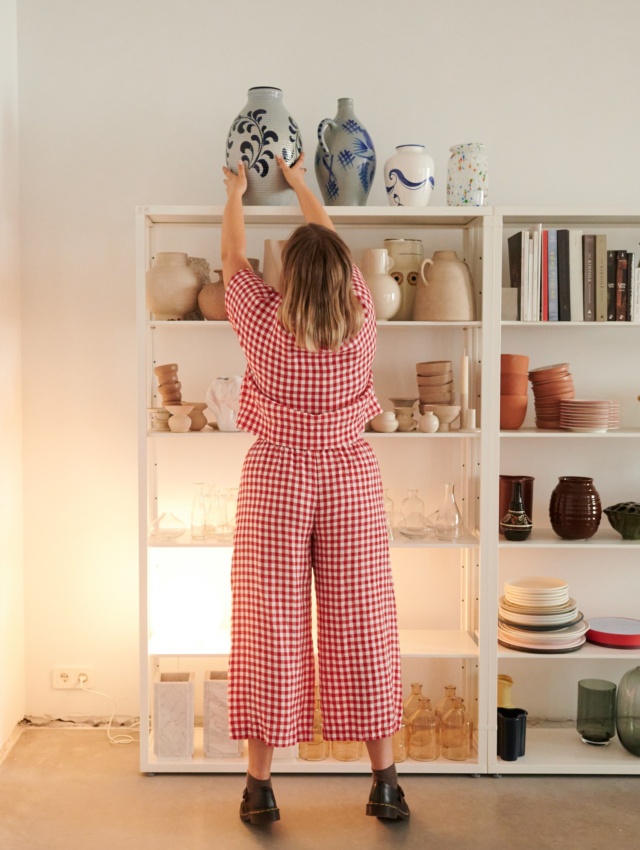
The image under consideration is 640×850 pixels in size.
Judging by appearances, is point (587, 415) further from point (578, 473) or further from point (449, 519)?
point (449, 519)

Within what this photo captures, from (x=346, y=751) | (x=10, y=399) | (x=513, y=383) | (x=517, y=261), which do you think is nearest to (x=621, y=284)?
(x=517, y=261)

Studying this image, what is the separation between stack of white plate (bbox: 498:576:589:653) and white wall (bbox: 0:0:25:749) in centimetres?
166

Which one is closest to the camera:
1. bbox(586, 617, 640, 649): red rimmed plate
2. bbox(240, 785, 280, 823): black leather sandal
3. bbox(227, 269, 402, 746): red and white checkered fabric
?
bbox(227, 269, 402, 746): red and white checkered fabric

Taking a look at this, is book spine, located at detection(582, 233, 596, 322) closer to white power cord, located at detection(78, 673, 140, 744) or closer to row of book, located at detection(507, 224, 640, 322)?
row of book, located at detection(507, 224, 640, 322)

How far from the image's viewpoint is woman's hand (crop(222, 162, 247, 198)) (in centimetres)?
266

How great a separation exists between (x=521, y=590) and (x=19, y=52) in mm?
2478

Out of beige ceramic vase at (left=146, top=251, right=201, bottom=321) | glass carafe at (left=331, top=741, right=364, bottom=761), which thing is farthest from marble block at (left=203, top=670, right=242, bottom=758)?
beige ceramic vase at (left=146, top=251, right=201, bottom=321)

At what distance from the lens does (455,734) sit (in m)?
2.85

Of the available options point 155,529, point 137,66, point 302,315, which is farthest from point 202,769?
point 137,66

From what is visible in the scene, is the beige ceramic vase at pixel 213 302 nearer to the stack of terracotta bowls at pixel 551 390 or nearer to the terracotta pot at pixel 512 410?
the terracotta pot at pixel 512 410

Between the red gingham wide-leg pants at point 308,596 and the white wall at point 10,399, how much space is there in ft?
3.21

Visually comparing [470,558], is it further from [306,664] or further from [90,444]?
[90,444]

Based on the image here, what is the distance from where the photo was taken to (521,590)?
2.87 m

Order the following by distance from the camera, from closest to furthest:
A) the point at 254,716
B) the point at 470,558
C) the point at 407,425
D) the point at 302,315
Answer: the point at 302,315
the point at 254,716
the point at 407,425
the point at 470,558
